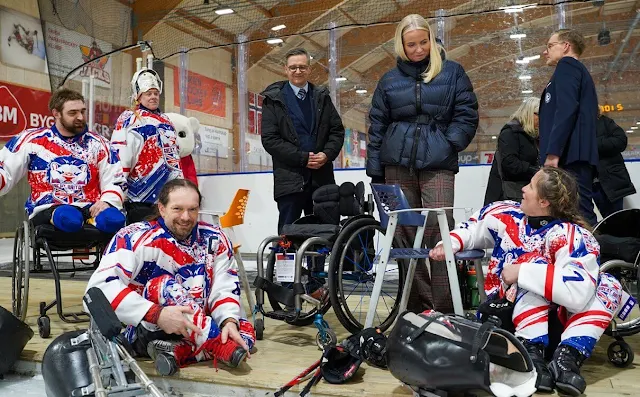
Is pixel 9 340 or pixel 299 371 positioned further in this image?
pixel 9 340

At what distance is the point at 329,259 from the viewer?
2596 millimetres

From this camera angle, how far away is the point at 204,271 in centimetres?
240

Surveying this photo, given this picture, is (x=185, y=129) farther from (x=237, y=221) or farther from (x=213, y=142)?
(x=237, y=221)

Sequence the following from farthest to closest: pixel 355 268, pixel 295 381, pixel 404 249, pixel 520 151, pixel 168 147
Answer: pixel 520 151
pixel 168 147
pixel 355 268
pixel 404 249
pixel 295 381

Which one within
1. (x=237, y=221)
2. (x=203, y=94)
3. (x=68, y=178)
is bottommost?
(x=237, y=221)

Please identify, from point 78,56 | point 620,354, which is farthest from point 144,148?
point 78,56

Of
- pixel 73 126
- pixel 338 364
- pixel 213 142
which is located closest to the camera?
pixel 338 364

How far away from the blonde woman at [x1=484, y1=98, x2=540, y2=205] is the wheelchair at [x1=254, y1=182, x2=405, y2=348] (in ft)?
3.70

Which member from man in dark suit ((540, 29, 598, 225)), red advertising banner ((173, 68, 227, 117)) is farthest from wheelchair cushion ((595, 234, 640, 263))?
red advertising banner ((173, 68, 227, 117))

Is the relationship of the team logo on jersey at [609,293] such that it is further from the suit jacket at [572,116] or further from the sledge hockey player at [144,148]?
the sledge hockey player at [144,148]

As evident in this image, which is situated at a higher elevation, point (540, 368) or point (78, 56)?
point (78, 56)

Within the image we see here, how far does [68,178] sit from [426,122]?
170 cm

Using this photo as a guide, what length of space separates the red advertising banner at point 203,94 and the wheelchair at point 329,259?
4293mm

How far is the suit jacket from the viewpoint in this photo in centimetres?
276
